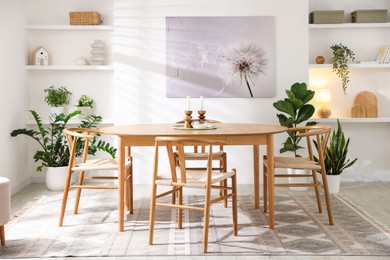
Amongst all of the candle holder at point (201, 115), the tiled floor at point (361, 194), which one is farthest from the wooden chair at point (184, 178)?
the tiled floor at point (361, 194)

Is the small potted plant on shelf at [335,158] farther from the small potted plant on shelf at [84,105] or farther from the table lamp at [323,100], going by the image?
the small potted plant on shelf at [84,105]

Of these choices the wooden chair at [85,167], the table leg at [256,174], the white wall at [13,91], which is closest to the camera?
the wooden chair at [85,167]

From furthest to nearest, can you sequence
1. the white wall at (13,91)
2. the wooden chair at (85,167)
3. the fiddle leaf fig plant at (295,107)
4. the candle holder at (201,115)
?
the fiddle leaf fig plant at (295,107), the white wall at (13,91), the candle holder at (201,115), the wooden chair at (85,167)

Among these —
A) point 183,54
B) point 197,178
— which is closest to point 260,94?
point 183,54

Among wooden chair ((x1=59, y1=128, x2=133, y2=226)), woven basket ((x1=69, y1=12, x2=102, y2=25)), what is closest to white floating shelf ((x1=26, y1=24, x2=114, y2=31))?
woven basket ((x1=69, y1=12, x2=102, y2=25))

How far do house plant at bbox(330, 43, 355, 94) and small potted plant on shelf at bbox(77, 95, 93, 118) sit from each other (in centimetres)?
279

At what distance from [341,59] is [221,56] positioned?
1.34 m

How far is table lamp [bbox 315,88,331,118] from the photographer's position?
239 inches

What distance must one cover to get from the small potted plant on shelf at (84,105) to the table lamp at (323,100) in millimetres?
2588

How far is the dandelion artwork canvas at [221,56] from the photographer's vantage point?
6.02 metres

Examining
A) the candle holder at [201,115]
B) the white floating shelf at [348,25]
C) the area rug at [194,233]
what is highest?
the white floating shelf at [348,25]

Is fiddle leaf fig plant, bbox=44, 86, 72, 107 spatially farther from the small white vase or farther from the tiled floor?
the tiled floor

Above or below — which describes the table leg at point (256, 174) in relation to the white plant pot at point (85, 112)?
below

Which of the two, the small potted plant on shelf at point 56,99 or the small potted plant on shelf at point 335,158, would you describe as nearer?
the small potted plant on shelf at point 335,158
